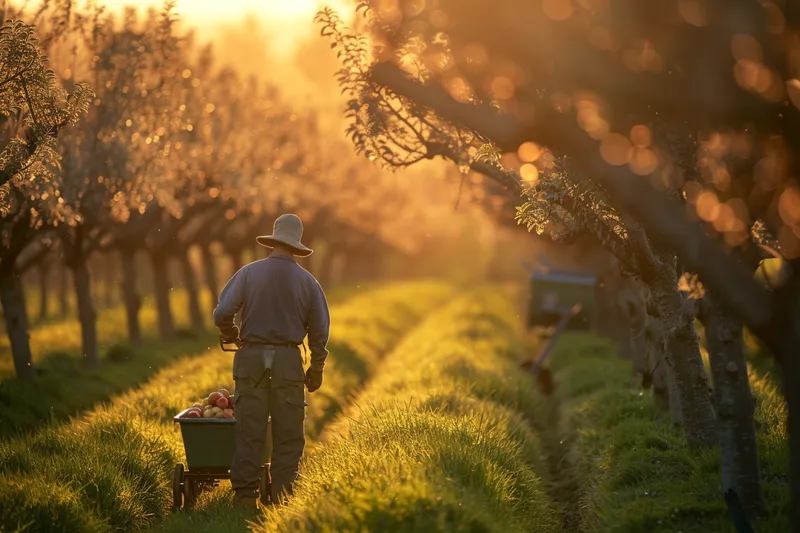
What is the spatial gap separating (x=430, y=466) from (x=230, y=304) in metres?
2.97

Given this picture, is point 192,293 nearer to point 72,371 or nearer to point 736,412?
point 72,371

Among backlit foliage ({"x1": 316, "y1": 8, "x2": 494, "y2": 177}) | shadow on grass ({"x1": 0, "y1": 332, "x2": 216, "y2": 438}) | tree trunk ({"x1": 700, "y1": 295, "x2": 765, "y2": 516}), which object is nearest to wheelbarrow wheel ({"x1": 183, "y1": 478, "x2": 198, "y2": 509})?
shadow on grass ({"x1": 0, "y1": 332, "x2": 216, "y2": 438})

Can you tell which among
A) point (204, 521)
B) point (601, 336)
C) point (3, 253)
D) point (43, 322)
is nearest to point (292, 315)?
point (204, 521)

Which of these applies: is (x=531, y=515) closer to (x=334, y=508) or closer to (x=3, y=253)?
(x=334, y=508)

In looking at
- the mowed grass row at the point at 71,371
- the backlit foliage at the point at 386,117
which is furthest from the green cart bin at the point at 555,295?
the backlit foliage at the point at 386,117

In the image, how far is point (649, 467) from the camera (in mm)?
10984

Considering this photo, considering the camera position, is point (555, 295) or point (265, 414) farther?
point (555, 295)

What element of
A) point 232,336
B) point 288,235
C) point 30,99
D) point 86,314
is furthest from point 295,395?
point 86,314

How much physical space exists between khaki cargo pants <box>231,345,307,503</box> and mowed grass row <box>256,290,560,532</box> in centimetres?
36

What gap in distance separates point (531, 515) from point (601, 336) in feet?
71.4

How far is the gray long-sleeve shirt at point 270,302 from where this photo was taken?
10.9 meters

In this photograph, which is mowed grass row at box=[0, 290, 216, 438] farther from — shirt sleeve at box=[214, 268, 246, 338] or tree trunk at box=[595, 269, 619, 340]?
tree trunk at box=[595, 269, 619, 340]

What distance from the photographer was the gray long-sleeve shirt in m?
10.9

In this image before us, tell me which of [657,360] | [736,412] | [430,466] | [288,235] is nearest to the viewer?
[736,412]
